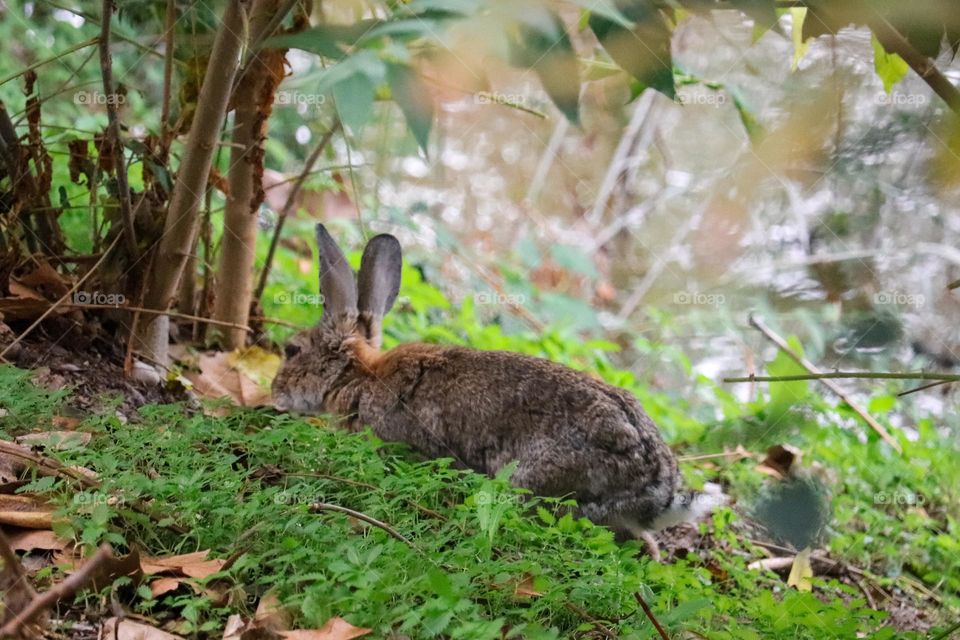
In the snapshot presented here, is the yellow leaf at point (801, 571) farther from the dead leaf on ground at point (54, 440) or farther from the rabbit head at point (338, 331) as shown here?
the dead leaf on ground at point (54, 440)

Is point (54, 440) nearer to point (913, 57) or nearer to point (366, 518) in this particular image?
point (366, 518)

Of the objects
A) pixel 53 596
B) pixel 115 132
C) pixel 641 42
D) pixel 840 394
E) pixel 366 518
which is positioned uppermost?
pixel 641 42

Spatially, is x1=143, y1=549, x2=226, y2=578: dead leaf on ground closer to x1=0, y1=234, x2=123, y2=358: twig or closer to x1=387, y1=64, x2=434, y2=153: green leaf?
x1=387, y1=64, x2=434, y2=153: green leaf

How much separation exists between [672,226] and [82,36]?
6317mm

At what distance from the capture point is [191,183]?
451 cm

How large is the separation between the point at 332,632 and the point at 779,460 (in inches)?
149

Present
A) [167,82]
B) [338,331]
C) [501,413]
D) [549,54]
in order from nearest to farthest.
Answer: [549,54]
[501,413]
[167,82]
[338,331]

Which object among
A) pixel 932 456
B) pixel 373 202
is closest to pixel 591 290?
pixel 373 202

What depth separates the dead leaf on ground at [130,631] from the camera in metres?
2.45

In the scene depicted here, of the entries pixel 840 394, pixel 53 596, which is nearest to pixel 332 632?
pixel 53 596

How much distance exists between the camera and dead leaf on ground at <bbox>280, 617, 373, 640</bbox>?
2377 millimetres

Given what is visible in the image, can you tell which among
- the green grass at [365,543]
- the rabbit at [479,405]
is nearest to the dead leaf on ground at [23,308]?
the green grass at [365,543]

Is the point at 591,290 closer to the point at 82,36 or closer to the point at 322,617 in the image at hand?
the point at 82,36

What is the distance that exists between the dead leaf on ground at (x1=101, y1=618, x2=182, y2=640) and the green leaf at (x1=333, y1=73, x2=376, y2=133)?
1.49 m
